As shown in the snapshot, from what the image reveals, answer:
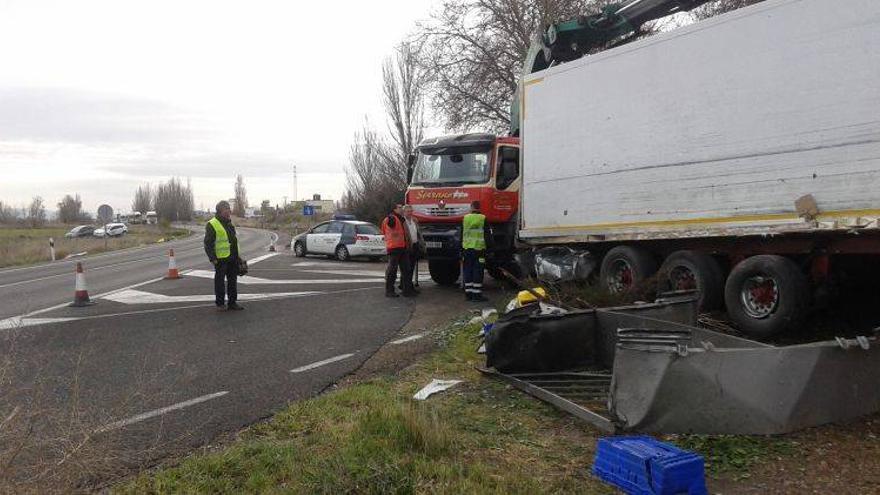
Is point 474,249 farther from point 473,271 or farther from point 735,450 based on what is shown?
point 735,450

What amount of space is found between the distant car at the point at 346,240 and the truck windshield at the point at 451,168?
25.0 feet

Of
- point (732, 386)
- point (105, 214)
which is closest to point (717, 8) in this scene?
point (732, 386)

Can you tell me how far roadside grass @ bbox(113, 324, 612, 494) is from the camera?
345 centimetres

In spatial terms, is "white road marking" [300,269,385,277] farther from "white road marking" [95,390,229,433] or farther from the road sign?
the road sign

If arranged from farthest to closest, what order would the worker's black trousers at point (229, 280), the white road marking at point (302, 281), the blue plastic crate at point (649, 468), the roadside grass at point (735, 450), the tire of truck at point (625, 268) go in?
the white road marking at point (302, 281), the worker's black trousers at point (229, 280), the tire of truck at point (625, 268), the roadside grass at point (735, 450), the blue plastic crate at point (649, 468)

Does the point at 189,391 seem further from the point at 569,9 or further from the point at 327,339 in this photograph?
the point at 569,9

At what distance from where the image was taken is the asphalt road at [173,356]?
4.35 metres

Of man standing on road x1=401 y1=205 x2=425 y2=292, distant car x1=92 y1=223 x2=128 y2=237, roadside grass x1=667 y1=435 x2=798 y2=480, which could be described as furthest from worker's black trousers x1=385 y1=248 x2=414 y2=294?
distant car x1=92 y1=223 x2=128 y2=237

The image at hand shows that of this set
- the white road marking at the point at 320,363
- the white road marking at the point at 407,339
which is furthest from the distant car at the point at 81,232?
the white road marking at the point at 320,363

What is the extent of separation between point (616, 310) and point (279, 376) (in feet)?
10.2

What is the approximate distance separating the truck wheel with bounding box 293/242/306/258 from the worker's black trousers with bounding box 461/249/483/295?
42.0ft

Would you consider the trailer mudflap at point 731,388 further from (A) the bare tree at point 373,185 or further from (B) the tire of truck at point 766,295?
(A) the bare tree at point 373,185

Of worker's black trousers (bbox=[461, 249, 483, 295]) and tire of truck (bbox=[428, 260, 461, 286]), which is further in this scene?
tire of truck (bbox=[428, 260, 461, 286])

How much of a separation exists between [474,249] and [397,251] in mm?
1407
